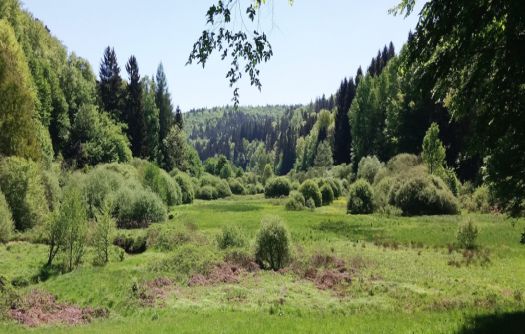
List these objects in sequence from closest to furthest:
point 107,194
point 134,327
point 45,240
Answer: point 134,327 → point 45,240 → point 107,194

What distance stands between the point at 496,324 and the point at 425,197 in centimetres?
4392

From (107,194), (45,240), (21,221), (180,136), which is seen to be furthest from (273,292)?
(180,136)

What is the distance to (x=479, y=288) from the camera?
68.0ft

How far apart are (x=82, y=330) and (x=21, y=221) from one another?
2385 centimetres

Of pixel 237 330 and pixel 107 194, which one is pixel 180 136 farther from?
pixel 237 330

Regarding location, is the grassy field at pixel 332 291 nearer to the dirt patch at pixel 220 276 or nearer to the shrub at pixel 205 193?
the dirt patch at pixel 220 276

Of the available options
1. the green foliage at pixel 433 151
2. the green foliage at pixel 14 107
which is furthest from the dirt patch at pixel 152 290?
the green foliage at pixel 433 151

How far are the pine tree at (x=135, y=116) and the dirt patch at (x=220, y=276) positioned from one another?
64.3 m

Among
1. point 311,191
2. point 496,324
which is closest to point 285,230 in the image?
point 496,324

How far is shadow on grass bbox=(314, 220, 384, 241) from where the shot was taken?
125ft

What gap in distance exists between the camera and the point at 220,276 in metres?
23.8

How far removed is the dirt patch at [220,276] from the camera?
23.1 metres

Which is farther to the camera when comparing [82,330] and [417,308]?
[417,308]

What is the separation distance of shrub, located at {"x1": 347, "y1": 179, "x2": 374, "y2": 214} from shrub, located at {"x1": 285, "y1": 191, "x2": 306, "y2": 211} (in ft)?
27.9
